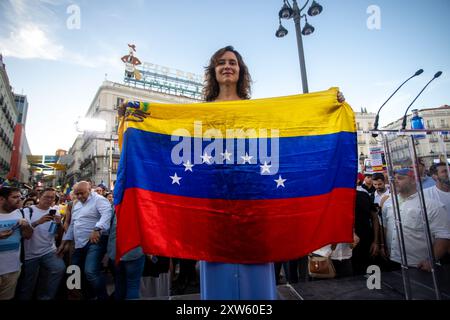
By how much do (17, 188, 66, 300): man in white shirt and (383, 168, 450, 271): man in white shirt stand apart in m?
5.45

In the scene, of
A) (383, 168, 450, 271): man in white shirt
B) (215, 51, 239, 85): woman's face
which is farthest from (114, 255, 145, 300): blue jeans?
(383, 168, 450, 271): man in white shirt

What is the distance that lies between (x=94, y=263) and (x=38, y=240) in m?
1.10

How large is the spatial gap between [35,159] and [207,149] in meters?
65.8

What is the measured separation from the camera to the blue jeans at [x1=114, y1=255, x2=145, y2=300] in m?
3.52

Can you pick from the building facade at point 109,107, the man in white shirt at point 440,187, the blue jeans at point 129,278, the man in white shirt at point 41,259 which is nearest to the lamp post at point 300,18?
the man in white shirt at point 440,187

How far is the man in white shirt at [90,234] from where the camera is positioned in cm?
368

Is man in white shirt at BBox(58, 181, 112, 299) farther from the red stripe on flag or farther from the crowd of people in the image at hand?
the red stripe on flag

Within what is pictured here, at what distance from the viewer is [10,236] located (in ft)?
11.0

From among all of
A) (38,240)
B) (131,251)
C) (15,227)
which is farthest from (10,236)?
(131,251)

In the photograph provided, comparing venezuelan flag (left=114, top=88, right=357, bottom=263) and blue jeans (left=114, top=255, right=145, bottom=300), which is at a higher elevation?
venezuelan flag (left=114, top=88, right=357, bottom=263)

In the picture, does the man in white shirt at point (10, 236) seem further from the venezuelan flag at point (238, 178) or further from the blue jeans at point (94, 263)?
the venezuelan flag at point (238, 178)
